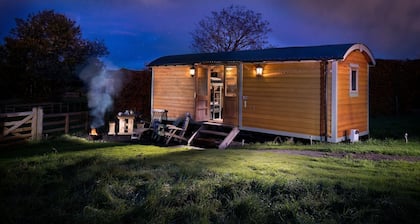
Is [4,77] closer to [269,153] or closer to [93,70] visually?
[93,70]

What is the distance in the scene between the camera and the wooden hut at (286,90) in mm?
10625

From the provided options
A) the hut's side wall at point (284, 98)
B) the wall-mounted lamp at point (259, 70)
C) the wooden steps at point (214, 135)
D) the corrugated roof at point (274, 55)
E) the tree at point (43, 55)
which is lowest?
the wooden steps at point (214, 135)

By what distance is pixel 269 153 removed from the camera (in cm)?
911

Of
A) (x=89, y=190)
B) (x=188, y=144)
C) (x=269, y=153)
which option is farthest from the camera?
(x=188, y=144)

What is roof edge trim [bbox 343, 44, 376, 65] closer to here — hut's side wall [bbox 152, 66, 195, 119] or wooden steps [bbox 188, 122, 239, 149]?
wooden steps [bbox 188, 122, 239, 149]

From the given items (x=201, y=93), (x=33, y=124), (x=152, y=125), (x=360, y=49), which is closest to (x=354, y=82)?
(x=360, y=49)

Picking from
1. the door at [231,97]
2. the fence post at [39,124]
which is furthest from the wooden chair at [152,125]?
the fence post at [39,124]

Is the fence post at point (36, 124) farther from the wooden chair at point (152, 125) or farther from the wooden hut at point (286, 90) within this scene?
the wooden hut at point (286, 90)

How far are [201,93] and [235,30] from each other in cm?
1201

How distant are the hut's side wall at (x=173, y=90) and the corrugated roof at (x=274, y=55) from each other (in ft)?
1.29

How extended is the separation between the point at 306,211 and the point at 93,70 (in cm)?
2260

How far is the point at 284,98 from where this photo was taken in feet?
38.2

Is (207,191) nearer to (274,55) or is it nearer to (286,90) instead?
(286,90)

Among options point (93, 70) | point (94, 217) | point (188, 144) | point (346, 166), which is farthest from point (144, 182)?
point (93, 70)
